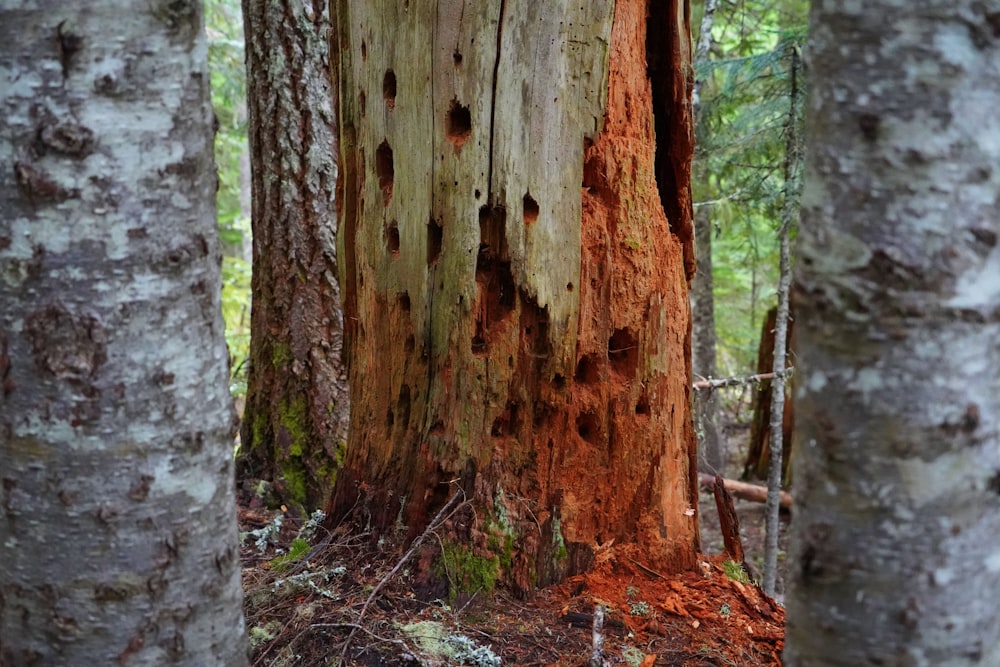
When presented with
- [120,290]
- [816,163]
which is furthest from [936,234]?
[120,290]

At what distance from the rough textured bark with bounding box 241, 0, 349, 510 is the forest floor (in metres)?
1.66

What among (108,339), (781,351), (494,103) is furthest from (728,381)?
(108,339)

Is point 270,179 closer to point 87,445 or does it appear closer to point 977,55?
point 87,445

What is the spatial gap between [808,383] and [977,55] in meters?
0.67

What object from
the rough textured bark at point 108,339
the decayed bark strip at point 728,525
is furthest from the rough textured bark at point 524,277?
the rough textured bark at point 108,339

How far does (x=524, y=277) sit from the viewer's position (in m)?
3.16

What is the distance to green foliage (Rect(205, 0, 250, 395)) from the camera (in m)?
10.8

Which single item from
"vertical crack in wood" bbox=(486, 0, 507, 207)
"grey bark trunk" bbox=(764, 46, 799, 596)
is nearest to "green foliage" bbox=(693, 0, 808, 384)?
"grey bark trunk" bbox=(764, 46, 799, 596)

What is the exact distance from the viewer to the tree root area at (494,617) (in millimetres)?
A: 2895

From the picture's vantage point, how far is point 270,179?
5.02m

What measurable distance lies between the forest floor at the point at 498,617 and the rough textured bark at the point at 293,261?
1.66 metres

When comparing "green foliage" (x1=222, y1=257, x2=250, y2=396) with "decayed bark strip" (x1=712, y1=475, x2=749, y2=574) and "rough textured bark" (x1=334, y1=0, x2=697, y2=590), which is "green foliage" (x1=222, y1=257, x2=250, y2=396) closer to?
"rough textured bark" (x1=334, y1=0, x2=697, y2=590)

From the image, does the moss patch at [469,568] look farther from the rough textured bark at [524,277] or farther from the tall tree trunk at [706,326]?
the tall tree trunk at [706,326]

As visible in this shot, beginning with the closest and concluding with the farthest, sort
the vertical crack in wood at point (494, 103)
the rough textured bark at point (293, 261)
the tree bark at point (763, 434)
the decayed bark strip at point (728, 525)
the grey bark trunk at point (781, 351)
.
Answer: the vertical crack in wood at point (494, 103)
the decayed bark strip at point (728, 525)
the rough textured bark at point (293, 261)
the grey bark trunk at point (781, 351)
the tree bark at point (763, 434)
